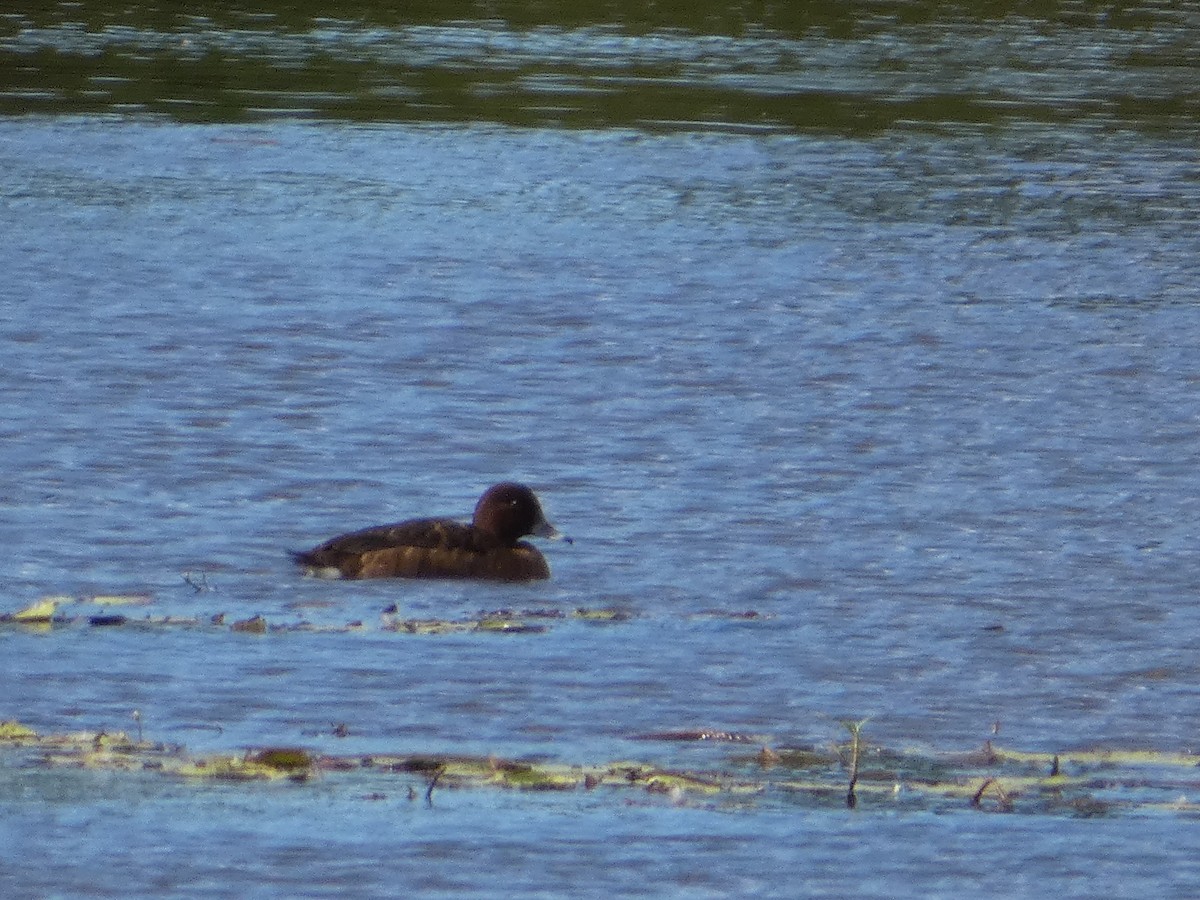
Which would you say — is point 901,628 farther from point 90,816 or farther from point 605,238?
point 605,238

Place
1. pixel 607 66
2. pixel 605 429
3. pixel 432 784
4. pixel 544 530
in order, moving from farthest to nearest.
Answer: pixel 607 66 < pixel 605 429 < pixel 544 530 < pixel 432 784

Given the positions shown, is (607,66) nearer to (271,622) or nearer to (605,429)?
(605,429)

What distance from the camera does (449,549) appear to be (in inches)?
391

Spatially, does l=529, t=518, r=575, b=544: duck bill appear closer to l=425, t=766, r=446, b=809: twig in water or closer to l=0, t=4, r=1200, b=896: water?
l=0, t=4, r=1200, b=896: water

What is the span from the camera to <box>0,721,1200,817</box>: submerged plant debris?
23.0 ft

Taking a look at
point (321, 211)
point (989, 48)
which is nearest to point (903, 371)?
point (321, 211)

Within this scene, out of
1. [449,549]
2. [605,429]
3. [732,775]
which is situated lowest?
[605,429]

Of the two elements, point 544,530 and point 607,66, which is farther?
point 607,66

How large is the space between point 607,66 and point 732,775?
60.6 feet

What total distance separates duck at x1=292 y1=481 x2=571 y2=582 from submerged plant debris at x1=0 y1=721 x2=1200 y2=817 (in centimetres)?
234

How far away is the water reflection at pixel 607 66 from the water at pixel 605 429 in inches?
4.6

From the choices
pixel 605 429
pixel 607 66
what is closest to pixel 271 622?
pixel 605 429

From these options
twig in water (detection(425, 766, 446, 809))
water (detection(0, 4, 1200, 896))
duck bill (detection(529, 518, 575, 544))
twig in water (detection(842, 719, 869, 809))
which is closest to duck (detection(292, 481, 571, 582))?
duck bill (detection(529, 518, 575, 544))

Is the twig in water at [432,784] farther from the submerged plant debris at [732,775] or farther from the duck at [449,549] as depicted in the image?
the duck at [449,549]
